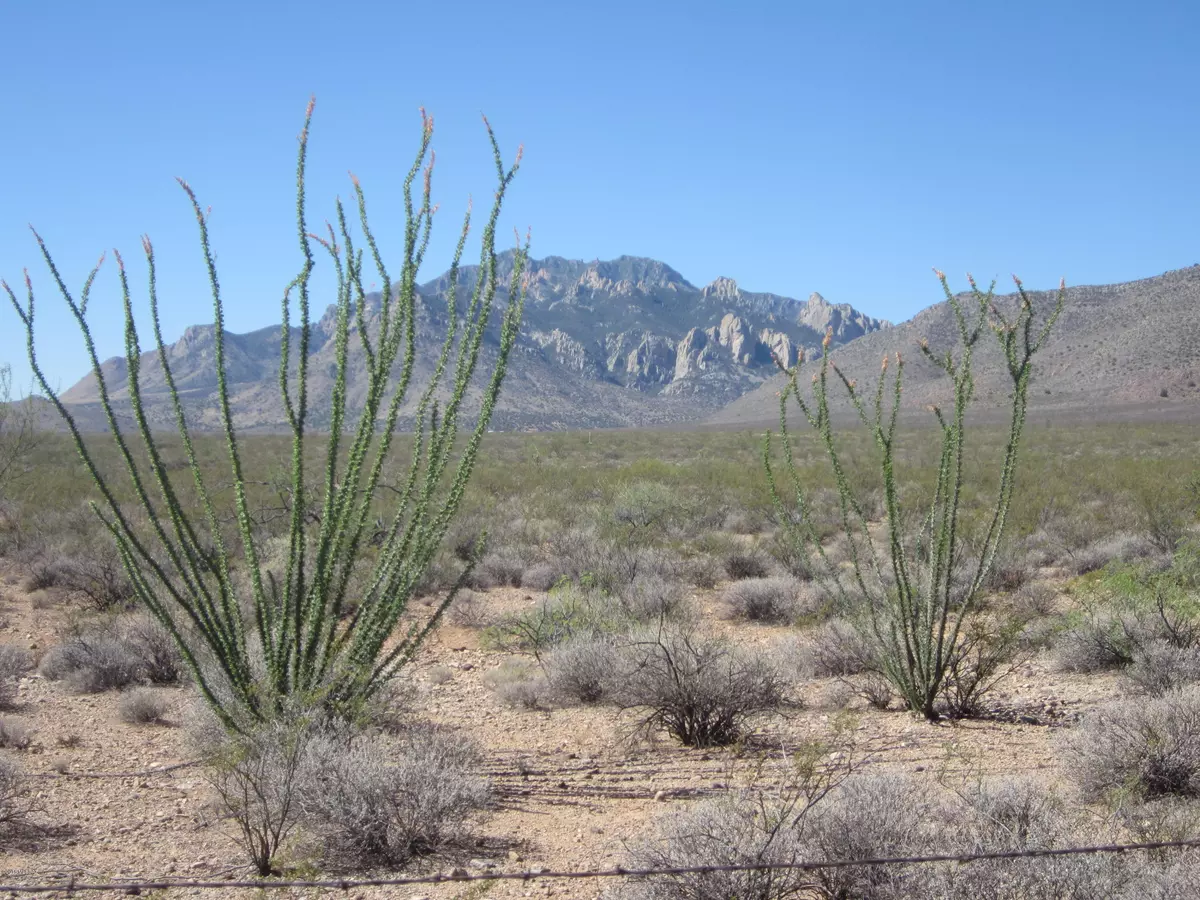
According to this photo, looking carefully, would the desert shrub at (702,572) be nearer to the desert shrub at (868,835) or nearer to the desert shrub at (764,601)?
the desert shrub at (764,601)

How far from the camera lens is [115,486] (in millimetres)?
25062

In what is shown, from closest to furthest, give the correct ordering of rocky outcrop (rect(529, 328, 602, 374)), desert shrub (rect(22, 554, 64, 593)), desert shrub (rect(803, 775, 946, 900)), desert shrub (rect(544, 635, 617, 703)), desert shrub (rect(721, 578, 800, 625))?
desert shrub (rect(803, 775, 946, 900))
desert shrub (rect(544, 635, 617, 703))
desert shrub (rect(721, 578, 800, 625))
desert shrub (rect(22, 554, 64, 593))
rocky outcrop (rect(529, 328, 602, 374))

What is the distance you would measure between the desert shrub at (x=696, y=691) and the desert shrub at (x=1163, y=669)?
2649mm

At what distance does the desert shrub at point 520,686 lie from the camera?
8.20 meters

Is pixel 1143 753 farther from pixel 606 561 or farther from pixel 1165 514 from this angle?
pixel 1165 514

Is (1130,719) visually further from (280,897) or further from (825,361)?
(280,897)

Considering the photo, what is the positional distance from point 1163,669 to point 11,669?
31.5ft

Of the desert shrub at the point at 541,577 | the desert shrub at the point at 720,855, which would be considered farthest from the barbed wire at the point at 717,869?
the desert shrub at the point at 541,577

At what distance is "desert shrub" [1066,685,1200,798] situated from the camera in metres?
5.06

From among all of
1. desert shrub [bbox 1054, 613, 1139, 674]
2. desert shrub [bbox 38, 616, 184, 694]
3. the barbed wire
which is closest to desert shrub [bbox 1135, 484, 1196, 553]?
desert shrub [bbox 1054, 613, 1139, 674]

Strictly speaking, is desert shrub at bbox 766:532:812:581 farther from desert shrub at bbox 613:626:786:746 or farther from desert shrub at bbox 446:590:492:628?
desert shrub at bbox 613:626:786:746

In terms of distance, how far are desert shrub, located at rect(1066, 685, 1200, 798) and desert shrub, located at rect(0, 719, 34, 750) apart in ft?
22.5

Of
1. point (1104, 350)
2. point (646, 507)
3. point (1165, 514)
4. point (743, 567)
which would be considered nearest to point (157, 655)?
point (743, 567)

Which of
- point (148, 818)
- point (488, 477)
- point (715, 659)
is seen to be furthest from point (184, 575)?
point (488, 477)
